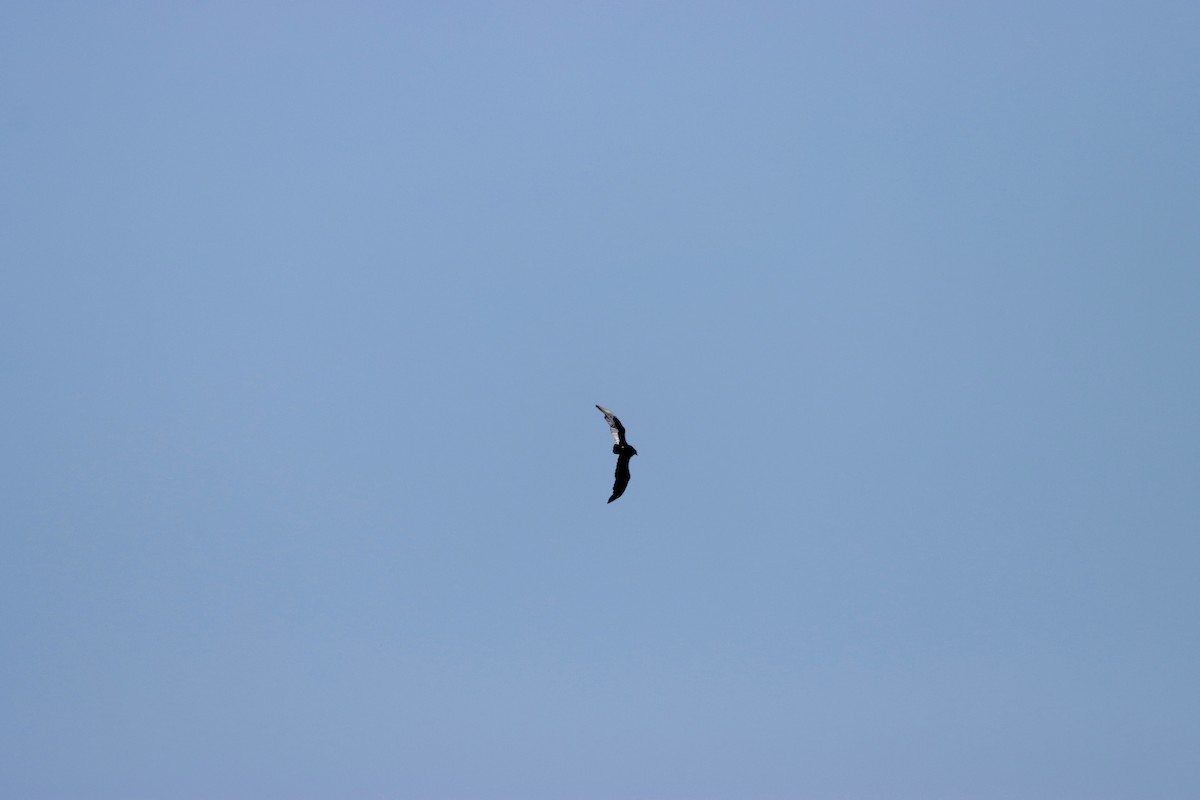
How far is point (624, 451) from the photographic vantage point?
11206 centimetres

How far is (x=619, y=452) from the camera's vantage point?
112062 mm

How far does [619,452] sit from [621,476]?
1.92 m

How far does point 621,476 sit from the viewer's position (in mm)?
113312

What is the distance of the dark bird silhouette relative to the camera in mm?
111137

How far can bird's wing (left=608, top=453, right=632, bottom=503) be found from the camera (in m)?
112

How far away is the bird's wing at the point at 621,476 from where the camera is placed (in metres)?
112

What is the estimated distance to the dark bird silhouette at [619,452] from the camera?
11114 centimetres
